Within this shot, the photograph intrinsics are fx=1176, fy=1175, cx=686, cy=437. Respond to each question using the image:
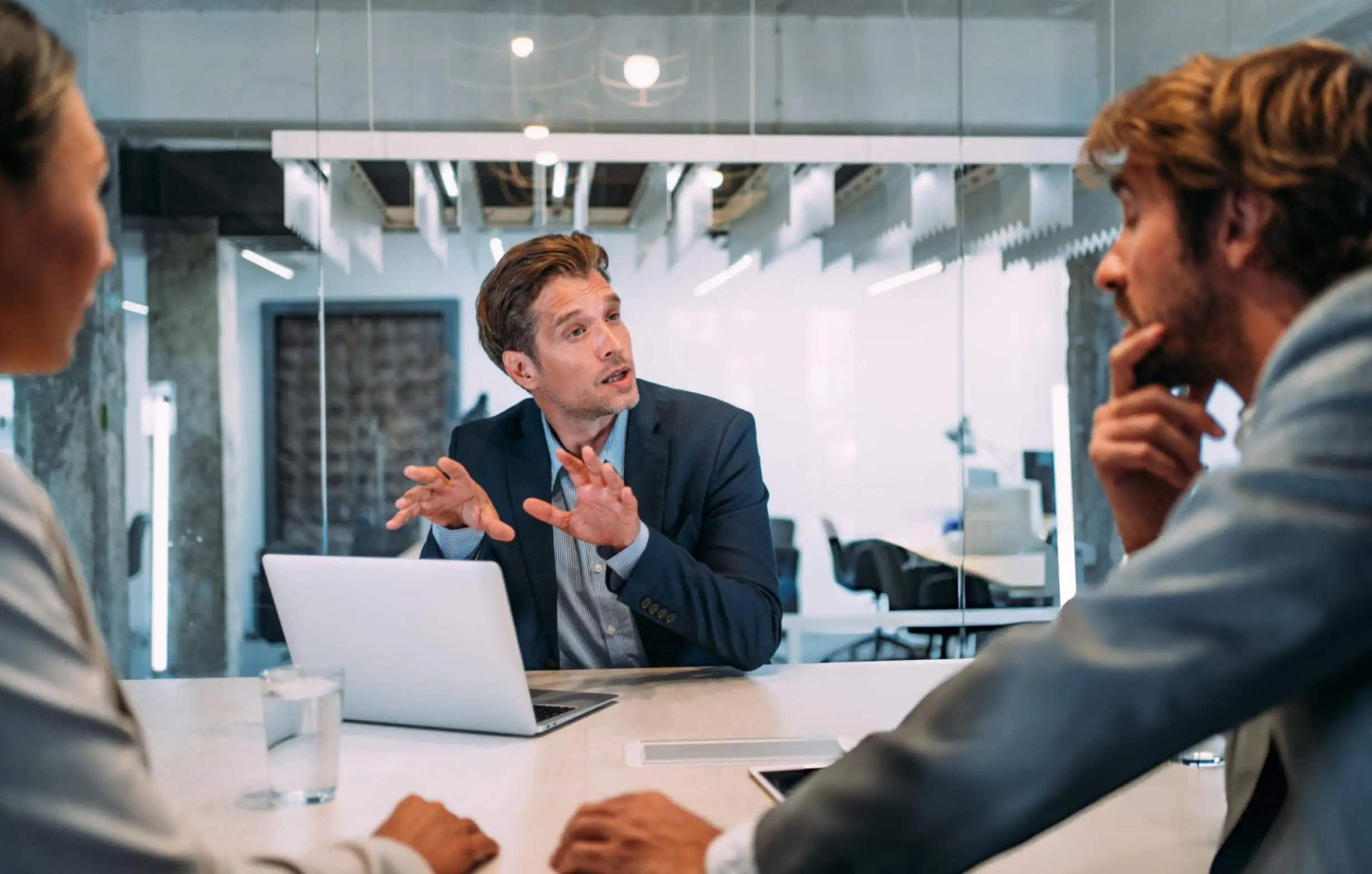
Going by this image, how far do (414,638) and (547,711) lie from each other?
0.82 ft

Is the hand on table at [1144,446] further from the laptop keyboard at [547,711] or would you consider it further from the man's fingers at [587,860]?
the laptop keyboard at [547,711]

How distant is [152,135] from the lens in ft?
15.2

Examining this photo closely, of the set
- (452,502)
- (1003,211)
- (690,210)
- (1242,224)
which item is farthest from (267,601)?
(1242,224)

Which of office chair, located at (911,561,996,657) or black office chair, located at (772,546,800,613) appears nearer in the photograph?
black office chair, located at (772,546,800,613)

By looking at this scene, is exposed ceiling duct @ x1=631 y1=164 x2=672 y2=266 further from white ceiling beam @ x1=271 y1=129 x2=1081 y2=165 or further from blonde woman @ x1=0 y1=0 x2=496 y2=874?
blonde woman @ x1=0 y1=0 x2=496 y2=874

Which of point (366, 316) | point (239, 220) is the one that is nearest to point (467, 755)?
point (366, 316)

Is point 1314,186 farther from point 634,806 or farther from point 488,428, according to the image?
point 488,428

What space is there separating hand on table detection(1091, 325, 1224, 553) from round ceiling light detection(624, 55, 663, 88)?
3.53 metres

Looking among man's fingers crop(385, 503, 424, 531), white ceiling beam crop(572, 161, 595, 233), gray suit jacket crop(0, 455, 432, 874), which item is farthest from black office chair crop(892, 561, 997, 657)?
gray suit jacket crop(0, 455, 432, 874)

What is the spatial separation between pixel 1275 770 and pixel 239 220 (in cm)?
442

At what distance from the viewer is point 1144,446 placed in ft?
4.63

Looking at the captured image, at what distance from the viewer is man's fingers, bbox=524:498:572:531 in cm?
203

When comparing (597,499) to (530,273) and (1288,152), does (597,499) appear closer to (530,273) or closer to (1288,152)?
(530,273)

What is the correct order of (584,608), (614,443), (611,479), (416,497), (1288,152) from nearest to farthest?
(1288,152) < (611,479) < (416,497) < (584,608) < (614,443)
